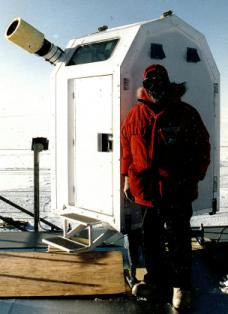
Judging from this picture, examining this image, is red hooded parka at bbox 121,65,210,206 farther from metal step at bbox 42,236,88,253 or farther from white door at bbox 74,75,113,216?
metal step at bbox 42,236,88,253

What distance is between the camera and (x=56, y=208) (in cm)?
546

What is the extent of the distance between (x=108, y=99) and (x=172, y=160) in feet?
4.77

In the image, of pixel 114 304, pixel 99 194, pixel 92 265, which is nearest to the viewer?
pixel 114 304

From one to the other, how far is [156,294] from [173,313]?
0.30 meters

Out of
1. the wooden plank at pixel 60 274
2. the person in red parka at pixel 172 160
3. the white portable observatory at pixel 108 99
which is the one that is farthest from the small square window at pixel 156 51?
the wooden plank at pixel 60 274

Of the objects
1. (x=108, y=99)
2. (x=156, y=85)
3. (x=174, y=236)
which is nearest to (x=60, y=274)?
(x=174, y=236)

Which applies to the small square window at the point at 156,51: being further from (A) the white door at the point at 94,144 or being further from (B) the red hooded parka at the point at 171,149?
(B) the red hooded parka at the point at 171,149

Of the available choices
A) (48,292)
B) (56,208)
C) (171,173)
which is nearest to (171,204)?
(171,173)

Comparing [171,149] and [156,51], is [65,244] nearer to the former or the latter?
[171,149]

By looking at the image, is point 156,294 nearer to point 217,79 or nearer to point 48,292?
point 48,292

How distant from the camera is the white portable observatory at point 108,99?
449 centimetres

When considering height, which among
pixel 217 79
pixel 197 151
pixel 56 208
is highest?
pixel 217 79

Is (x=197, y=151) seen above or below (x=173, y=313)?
above

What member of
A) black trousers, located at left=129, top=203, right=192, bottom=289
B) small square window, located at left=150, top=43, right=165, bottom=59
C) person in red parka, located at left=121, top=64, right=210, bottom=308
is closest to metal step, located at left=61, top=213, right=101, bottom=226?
black trousers, located at left=129, top=203, right=192, bottom=289
